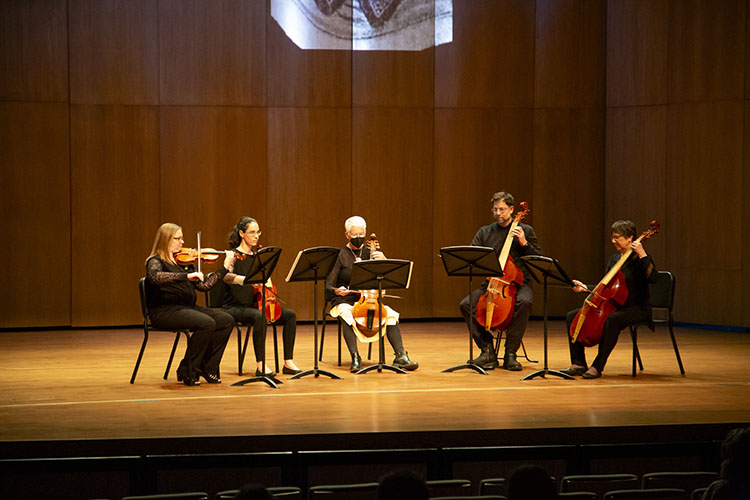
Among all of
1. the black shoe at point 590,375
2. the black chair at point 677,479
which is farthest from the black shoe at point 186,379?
the black chair at point 677,479

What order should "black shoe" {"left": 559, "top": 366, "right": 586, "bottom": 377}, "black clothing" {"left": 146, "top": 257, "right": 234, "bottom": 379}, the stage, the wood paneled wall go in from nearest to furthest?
the stage
"black clothing" {"left": 146, "top": 257, "right": 234, "bottom": 379}
"black shoe" {"left": 559, "top": 366, "right": 586, "bottom": 377}
the wood paneled wall

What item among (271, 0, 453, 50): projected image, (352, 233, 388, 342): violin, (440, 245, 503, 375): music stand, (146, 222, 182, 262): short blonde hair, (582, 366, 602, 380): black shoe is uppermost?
(271, 0, 453, 50): projected image

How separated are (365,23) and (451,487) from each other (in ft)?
20.8

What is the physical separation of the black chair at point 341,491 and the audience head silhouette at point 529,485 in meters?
0.62

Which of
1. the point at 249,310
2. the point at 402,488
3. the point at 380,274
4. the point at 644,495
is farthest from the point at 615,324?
the point at 402,488

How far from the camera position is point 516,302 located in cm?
611

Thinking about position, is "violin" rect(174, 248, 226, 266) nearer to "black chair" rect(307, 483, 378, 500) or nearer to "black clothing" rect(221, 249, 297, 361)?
"black clothing" rect(221, 249, 297, 361)

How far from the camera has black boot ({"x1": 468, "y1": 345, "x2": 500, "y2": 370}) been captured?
6.11 meters

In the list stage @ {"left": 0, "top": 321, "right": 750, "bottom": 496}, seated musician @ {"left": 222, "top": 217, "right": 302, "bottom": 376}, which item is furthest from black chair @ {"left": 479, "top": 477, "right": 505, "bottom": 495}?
seated musician @ {"left": 222, "top": 217, "right": 302, "bottom": 376}

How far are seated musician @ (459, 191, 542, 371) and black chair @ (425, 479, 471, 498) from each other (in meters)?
2.88

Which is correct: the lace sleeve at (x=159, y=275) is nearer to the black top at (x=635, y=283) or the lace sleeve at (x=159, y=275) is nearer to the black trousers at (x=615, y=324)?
the black trousers at (x=615, y=324)

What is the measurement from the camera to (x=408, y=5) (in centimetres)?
860

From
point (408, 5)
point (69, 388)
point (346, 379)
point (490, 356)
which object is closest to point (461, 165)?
point (408, 5)

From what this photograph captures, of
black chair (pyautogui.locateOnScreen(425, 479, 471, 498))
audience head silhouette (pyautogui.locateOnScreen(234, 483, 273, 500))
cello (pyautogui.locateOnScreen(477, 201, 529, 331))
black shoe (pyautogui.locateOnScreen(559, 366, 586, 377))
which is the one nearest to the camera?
audience head silhouette (pyautogui.locateOnScreen(234, 483, 273, 500))
